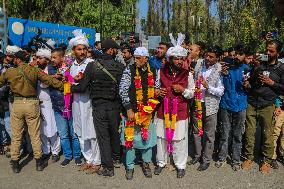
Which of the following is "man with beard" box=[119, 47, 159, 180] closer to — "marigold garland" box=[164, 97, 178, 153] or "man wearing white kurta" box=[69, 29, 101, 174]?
"marigold garland" box=[164, 97, 178, 153]

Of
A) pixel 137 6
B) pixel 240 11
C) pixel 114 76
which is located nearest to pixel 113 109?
pixel 114 76

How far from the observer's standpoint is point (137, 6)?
2980 cm

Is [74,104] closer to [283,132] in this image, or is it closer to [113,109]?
[113,109]

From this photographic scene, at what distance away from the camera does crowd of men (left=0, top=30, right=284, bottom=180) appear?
5.68 metres

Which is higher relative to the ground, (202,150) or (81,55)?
(81,55)

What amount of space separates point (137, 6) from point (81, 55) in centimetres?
2478

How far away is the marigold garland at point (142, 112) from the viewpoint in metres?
5.59

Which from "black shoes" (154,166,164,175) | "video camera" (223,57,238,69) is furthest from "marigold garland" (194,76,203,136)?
"black shoes" (154,166,164,175)

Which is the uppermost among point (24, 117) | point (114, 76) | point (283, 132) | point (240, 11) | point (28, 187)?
point (240, 11)

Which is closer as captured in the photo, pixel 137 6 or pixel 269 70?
Answer: pixel 269 70

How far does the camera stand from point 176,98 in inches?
224

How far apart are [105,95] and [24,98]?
1361 mm

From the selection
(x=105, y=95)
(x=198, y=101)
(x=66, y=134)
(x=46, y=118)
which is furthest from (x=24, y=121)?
(x=198, y=101)

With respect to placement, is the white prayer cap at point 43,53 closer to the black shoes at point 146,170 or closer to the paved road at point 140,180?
the paved road at point 140,180
